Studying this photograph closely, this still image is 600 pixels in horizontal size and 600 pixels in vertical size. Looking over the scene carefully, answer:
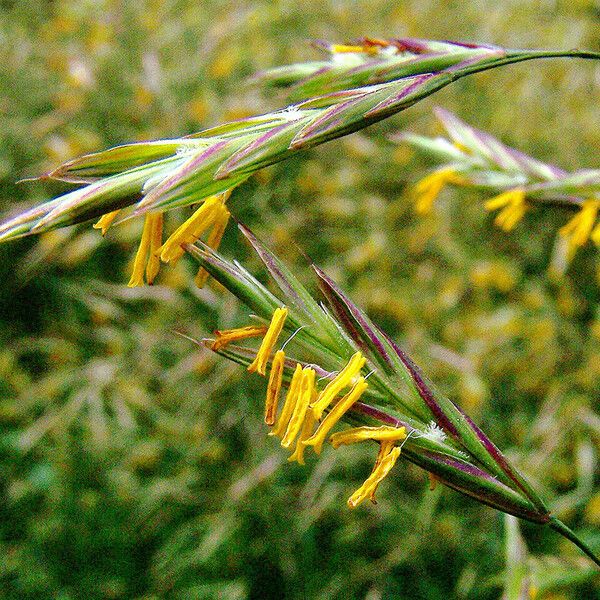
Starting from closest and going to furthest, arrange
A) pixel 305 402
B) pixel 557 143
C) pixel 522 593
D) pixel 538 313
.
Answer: pixel 305 402
pixel 522 593
pixel 538 313
pixel 557 143

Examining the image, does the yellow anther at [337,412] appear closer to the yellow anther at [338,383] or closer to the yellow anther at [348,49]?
the yellow anther at [338,383]

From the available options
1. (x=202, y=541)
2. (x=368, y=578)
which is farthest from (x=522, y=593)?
(x=202, y=541)

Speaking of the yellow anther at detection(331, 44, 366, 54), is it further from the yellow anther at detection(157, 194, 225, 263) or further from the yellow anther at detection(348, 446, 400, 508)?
the yellow anther at detection(348, 446, 400, 508)

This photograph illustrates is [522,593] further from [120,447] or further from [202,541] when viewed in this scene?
[120,447]

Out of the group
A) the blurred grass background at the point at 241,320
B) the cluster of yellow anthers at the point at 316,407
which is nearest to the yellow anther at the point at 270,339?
the cluster of yellow anthers at the point at 316,407

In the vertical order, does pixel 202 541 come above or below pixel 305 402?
below

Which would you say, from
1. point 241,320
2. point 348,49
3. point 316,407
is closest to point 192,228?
point 316,407
